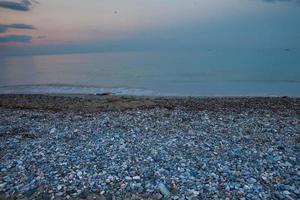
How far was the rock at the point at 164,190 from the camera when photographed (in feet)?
19.9

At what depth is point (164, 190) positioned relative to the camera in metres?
6.20

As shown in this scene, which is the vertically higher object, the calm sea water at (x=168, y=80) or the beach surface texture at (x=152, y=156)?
the calm sea water at (x=168, y=80)

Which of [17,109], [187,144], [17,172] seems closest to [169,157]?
[187,144]

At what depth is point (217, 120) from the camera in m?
12.6

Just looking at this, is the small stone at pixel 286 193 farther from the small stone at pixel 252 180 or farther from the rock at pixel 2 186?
the rock at pixel 2 186

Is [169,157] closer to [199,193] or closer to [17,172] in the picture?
[199,193]

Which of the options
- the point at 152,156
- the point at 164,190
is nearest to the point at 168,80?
the point at 152,156

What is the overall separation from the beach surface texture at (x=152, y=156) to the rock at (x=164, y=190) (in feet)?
0.10

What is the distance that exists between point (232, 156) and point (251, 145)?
4.84 feet

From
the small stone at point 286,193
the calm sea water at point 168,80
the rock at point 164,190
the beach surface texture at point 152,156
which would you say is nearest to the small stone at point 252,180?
the beach surface texture at point 152,156

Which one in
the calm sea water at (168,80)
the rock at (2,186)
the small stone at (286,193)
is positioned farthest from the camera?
the calm sea water at (168,80)

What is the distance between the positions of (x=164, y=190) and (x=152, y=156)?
2.06m

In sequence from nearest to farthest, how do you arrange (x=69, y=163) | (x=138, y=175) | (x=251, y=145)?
(x=138, y=175), (x=69, y=163), (x=251, y=145)

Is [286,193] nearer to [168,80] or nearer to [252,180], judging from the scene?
[252,180]
